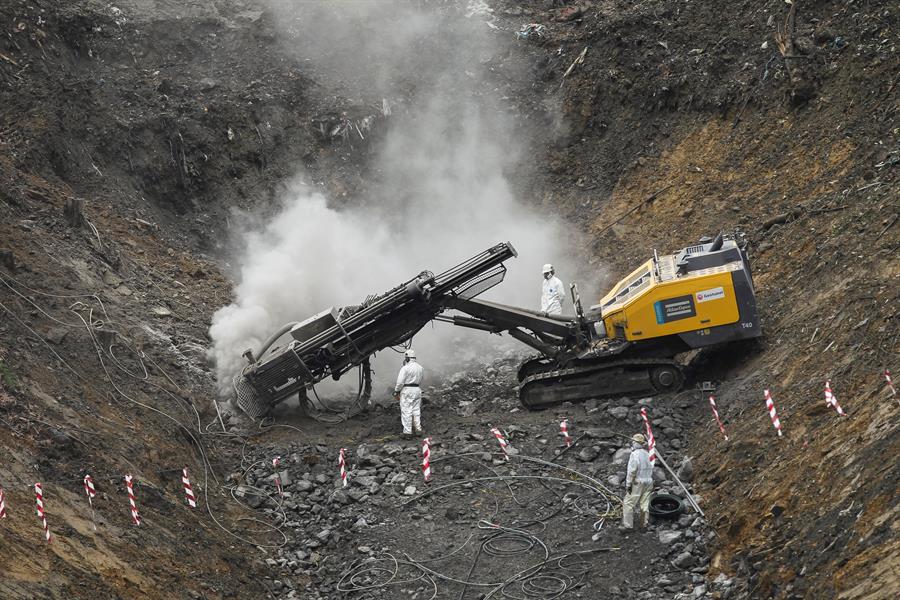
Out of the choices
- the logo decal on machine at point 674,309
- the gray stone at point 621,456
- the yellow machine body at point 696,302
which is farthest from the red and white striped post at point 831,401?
the logo decal on machine at point 674,309

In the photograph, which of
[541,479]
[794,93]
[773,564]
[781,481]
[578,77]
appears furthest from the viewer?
[578,77]

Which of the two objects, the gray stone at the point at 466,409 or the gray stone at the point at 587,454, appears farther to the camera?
the gray stone at the point at 466,409

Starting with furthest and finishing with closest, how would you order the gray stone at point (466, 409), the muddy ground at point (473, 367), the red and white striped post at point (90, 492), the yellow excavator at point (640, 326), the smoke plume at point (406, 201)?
1. the smoke plume at point (406, 201)
2. the gray stone at point (466, 409)
3. the yellow excavator at point (640, 326)
4. the red and white striped post at point (90, 492)
5. the muddy ground at point (473, 367)

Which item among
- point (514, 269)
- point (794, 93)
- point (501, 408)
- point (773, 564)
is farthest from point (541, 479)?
point (794, 93)

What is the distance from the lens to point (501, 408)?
13.2 meters

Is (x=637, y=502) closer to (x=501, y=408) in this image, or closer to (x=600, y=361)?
(x=600, y=361)

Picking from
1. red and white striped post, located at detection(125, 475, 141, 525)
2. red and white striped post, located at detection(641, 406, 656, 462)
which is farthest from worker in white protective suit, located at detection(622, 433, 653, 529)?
red and white striped post, located at detection(125, 475, 141, 525)

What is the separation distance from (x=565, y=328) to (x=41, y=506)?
7.05 m

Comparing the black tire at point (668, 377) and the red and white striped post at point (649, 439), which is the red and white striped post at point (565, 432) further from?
the black tire at point (668, 377)

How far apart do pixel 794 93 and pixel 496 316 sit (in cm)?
732

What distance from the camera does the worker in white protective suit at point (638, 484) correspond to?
9031 millimetres

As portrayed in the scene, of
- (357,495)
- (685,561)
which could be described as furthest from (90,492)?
(685,561)

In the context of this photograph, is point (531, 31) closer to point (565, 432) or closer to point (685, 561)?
point (565, 432)

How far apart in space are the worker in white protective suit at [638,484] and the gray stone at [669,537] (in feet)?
0.93
